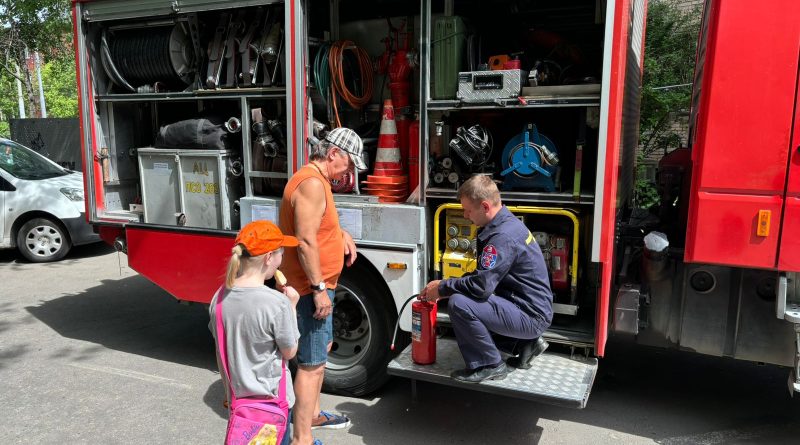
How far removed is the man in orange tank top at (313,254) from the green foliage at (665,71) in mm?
8313

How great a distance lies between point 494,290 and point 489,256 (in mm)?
233

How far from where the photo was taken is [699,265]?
347 centimetres

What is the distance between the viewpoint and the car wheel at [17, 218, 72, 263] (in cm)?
907

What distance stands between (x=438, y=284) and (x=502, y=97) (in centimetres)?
121

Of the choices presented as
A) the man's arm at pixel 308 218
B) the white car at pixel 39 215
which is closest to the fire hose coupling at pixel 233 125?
the man's arm at pixel 308 218

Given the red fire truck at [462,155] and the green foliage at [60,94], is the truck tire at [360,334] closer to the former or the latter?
the red fire truck at [462,155]

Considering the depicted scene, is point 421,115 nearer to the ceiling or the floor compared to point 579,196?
nearer to the ceiling

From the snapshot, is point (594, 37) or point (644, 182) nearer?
point (594, 37)

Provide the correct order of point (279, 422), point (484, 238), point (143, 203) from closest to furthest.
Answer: point (279, 422) → point (484, 238) → point (143, 203)

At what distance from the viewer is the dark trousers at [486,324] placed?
3.35m

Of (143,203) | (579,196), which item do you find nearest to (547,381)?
(579,196)

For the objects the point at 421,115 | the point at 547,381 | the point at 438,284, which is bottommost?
the point at 547,381

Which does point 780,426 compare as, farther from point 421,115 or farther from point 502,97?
point 421,115

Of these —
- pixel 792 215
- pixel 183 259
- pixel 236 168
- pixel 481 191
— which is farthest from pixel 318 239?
pixel 792 215
